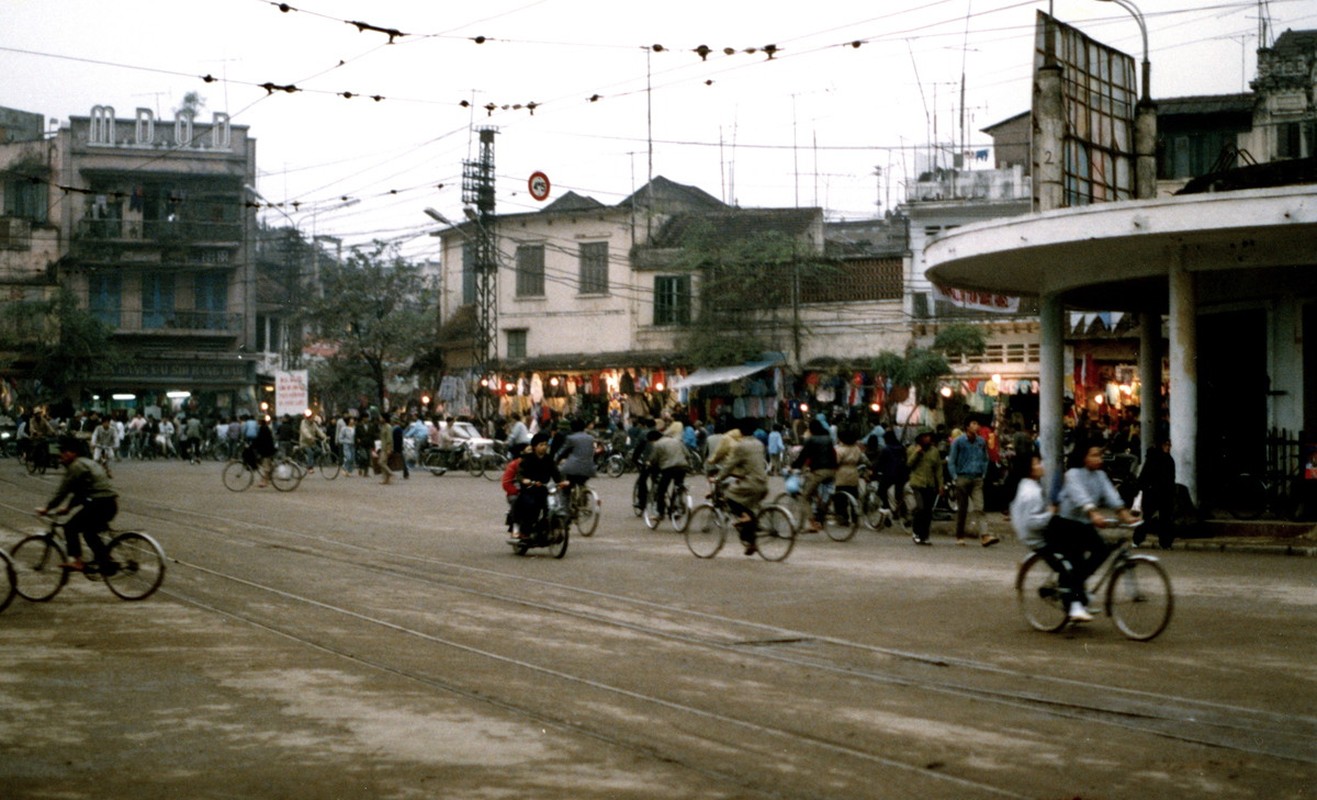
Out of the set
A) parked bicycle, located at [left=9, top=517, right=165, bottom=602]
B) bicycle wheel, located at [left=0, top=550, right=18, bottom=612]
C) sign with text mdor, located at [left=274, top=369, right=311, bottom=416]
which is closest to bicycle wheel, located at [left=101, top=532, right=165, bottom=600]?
parked bicycle, located at [left=9, top=517, right=165, bottom=602]

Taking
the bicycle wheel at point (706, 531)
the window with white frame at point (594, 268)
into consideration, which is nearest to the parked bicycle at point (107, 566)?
the bicycle wheel at point (706, 531)

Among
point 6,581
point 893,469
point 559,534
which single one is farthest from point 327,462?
point 6,581

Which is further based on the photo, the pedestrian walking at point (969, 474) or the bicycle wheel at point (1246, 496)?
the bicycle wheel at point (1246, 496)

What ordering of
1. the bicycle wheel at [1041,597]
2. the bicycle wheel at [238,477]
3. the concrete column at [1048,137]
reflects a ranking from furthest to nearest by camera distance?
1. the bicycle wheel at [238,477]
2. the concrete column at [1048,137]
3. the bicycle wheel at [1041,597]

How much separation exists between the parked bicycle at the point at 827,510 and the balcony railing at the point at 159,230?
41.6 metres

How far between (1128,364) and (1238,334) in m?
14.6

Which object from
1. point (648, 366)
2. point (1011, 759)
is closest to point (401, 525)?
point (1011, 759)

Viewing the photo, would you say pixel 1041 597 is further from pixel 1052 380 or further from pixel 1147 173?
pixel 1147 173

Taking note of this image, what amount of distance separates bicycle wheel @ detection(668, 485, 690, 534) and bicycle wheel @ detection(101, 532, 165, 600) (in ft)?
30.0

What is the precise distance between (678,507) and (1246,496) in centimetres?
846

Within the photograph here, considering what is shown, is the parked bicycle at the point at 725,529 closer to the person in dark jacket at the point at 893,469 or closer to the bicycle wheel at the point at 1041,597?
the person in dark jacket at the point at 893,469

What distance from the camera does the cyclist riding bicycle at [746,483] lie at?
15984 millimetres

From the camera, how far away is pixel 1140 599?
407 inches

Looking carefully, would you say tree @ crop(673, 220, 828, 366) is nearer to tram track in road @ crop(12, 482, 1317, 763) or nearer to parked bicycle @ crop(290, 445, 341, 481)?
parked bicycle @ crop(290, 445, 341, 481)
